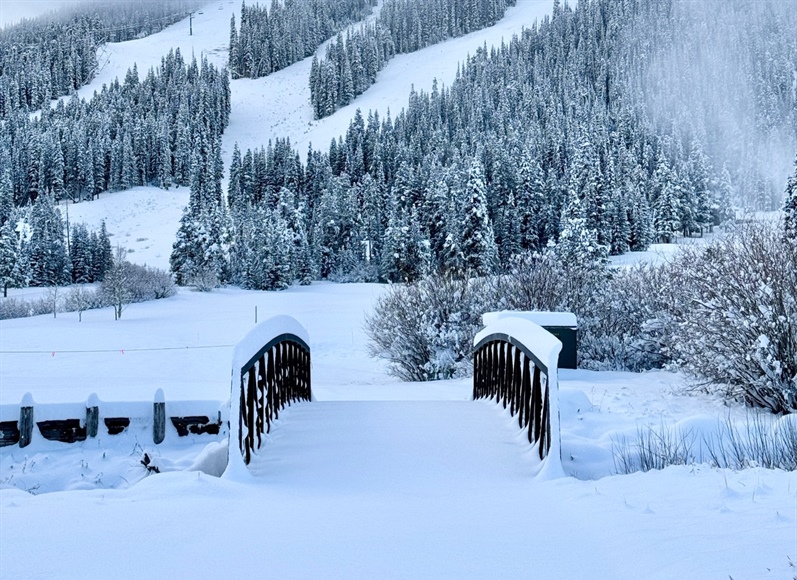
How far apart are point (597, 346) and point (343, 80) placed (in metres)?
137

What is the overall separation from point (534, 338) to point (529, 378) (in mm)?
641

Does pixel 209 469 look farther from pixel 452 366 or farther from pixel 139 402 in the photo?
pixel 452 366

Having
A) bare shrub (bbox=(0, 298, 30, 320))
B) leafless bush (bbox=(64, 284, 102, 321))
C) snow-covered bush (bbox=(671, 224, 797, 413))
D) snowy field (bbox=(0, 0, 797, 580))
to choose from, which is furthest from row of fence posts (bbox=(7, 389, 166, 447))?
bare shrub (bbox=(0, 298, 30, 320))

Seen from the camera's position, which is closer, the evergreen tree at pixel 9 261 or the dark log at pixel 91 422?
the dark log at pixel 91 422

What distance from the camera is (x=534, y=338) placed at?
644cm

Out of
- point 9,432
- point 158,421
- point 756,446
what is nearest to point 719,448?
point 756,446

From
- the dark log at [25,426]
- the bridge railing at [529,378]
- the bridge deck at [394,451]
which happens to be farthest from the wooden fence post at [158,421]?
the bridge railing at [529,378]

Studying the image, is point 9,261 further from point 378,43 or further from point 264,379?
point 378,43

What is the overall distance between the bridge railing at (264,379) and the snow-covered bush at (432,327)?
8305 mm

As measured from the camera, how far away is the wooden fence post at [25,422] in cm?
942

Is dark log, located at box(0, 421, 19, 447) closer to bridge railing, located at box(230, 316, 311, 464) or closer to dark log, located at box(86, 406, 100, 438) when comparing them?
dark log, located at box(86, 406, 100, 438)

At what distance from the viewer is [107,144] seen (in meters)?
101

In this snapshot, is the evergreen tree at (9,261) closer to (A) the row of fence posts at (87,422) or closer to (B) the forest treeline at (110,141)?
(B) the forest treeline at (110,141)

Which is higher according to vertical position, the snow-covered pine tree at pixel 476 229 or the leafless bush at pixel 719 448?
the snow-covered pine tree at pixel 476 229
